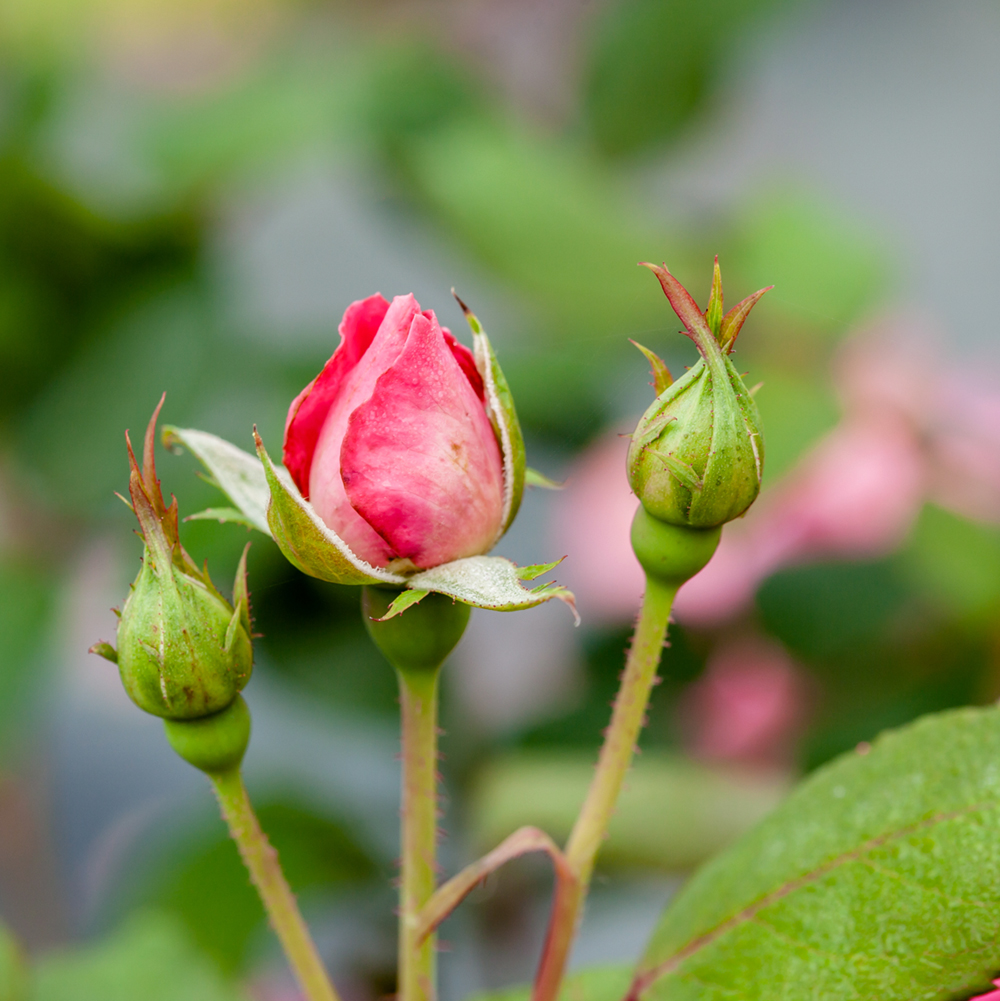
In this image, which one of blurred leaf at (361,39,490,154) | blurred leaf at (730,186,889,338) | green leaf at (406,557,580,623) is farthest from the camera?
blurred leaf at (361,39,490,154)

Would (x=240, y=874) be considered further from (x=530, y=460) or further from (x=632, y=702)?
(x=632, y=702)

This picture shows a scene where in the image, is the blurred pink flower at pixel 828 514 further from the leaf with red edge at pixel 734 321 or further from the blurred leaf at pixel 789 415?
the leaf with red edge at pixel 734 321

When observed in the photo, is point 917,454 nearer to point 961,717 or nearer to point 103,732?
point 961,717

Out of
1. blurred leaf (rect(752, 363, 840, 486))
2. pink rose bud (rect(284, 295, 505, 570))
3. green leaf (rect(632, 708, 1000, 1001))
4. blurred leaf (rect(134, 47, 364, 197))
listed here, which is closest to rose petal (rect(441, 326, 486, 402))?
pink rose bud (rect(284, 295, 505, 570))

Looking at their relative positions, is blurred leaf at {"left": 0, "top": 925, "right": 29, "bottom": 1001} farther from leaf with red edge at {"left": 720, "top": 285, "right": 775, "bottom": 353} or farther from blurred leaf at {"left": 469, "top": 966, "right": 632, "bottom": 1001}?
leaf with red edge at {"left": 720, "top": 285, "right": 775, "bottom": 353}

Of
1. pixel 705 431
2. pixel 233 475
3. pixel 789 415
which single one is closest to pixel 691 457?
pixel 705 431

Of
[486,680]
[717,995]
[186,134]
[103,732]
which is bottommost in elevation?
[103,732]

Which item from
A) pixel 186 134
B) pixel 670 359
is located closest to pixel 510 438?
pixel 670 359
